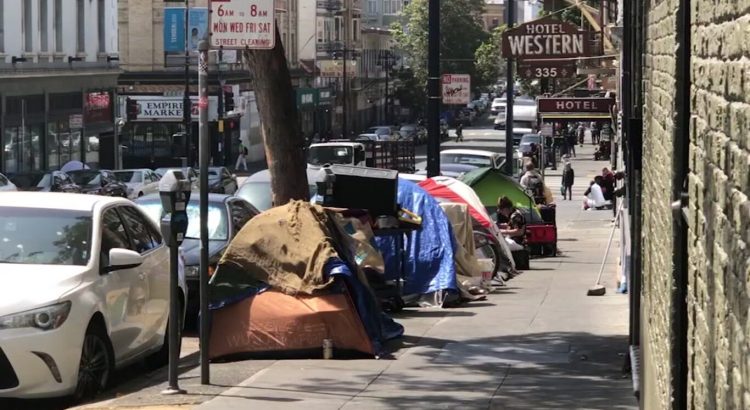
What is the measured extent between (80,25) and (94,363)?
4786cm

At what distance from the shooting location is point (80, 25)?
55.8m

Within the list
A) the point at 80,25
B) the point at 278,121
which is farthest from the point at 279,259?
the point at 80,25

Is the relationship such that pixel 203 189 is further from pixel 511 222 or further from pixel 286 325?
pixel 511 222

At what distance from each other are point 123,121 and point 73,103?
632 centimetres

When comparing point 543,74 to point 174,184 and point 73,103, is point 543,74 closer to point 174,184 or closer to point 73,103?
point 174,184

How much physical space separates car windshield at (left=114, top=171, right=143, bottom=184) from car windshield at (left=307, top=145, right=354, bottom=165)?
7580 mm

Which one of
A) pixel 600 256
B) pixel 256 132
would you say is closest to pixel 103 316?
pixel 600 256

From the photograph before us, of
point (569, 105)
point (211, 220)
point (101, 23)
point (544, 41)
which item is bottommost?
point (211, 220)

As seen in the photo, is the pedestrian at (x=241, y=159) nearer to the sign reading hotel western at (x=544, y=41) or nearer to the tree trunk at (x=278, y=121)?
the sign reading hotel western at (x=544, y=41)

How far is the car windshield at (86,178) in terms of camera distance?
42434mm

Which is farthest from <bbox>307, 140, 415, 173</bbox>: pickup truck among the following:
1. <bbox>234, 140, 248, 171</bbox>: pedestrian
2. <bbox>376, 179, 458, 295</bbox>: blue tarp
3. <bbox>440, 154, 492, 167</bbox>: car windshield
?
<bbox>234, 140, 248, 171</bbox>: pedestrian

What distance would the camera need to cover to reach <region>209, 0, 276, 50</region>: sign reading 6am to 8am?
1033 centimetres

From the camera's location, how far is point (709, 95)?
355 centimetres

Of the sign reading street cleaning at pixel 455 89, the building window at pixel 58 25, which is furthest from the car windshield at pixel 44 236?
the building window at pixel 58 25
